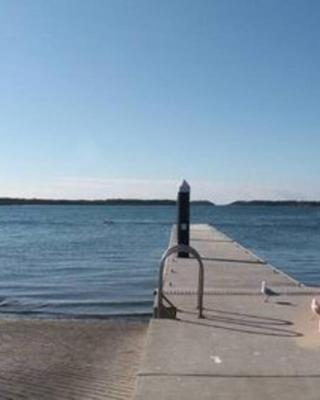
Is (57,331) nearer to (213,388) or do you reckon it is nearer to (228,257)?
(213,388)

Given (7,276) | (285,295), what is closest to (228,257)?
(7,276)

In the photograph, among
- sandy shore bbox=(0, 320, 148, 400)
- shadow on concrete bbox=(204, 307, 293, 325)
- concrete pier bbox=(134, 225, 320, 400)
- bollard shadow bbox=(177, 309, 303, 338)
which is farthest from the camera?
shadow on concrete bbox=(204, 307, 293, 325)

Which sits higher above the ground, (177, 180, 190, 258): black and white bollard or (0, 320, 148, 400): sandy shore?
(177, 180, 190, 258): black and white bollard

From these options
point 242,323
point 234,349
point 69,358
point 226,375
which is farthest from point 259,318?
point 226,375

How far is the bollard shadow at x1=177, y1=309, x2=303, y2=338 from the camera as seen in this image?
867cm

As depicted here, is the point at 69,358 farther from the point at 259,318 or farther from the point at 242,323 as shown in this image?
the point at 259,318

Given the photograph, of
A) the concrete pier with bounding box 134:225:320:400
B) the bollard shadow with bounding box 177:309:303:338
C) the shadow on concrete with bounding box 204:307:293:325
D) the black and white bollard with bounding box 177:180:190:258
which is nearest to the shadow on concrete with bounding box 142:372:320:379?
the concrete pier with bounding box 134:225:320:400

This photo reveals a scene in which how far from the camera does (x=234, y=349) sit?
7.72 meters

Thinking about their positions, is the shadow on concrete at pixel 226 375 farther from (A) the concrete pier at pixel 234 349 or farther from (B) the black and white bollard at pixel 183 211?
(B) the black and white bollard at pixel 183 211

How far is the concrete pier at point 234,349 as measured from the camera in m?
6.38

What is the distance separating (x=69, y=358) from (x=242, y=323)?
7.60 feet

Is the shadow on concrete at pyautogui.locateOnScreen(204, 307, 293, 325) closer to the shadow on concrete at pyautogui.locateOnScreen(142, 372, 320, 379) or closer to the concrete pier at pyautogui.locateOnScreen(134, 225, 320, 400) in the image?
the concrete pier at pyautogui.locateOnScreen(134, 225, 320, 400)

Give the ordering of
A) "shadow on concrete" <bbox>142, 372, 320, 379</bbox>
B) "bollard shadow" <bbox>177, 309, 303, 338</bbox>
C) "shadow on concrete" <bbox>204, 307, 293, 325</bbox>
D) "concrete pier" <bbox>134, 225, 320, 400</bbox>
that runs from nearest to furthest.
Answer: "concrete pier" <bbox>134, 225, 320, 400</bbox>, "shadow on concrete" <bbox>142, 372, 320, 379</bbox>, "bollard shadow" <bbox>177, 309, 303, 338</bbox>, "shadow on concrete" <bbox>204, 307, 293, 325</bbox>

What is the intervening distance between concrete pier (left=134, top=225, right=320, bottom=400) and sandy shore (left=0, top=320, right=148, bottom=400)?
0.72 metres
